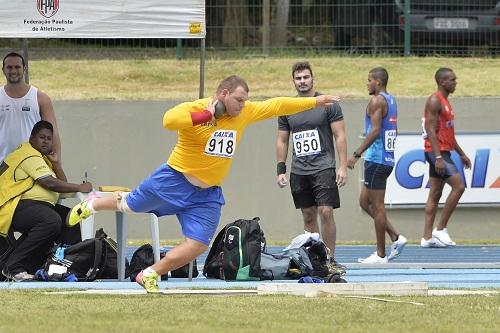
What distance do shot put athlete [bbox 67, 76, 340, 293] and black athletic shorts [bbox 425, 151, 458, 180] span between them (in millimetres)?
5527

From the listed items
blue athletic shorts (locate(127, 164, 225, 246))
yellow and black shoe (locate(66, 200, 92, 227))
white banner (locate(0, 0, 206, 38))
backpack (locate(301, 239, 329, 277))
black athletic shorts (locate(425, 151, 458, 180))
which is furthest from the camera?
black athletic shorts (locate(425, 151, 458, 180))

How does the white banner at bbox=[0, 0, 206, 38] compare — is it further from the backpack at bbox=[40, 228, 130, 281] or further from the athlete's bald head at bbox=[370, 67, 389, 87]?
the backpack at bbox=[40, 228, 130, 281]

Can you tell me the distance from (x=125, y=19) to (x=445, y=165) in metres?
4.43

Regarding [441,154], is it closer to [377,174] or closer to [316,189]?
[377,174]

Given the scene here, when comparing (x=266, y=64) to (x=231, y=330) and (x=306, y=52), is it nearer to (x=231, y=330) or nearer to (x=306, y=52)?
(x=306, y=52)

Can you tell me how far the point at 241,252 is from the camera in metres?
10.3

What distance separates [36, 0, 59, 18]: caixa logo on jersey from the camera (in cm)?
1225

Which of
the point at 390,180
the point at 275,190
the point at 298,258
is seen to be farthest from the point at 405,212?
the point at 298,258

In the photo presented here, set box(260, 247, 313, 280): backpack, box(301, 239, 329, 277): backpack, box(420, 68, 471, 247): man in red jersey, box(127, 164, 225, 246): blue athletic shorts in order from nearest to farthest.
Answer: box(127, 164, 225, 246): blue athletic shorts < box(260, 247, 313, 280): backpack < box(301, 239, 329, 277): backpack < box(420, 68, 471, 247): man in red jersey

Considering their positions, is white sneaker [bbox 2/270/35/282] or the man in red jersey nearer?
white sneaker [bbox 2/270/35/282]

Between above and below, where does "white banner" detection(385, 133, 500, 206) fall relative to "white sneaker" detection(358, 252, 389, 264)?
above

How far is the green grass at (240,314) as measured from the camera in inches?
276

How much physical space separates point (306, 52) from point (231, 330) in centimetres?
1306

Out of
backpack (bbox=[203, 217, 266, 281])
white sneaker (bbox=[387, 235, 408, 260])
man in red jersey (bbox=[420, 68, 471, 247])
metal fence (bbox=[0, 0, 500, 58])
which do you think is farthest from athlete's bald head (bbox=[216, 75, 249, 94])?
metal fence (bbox=[0, 0, 500, 58])
